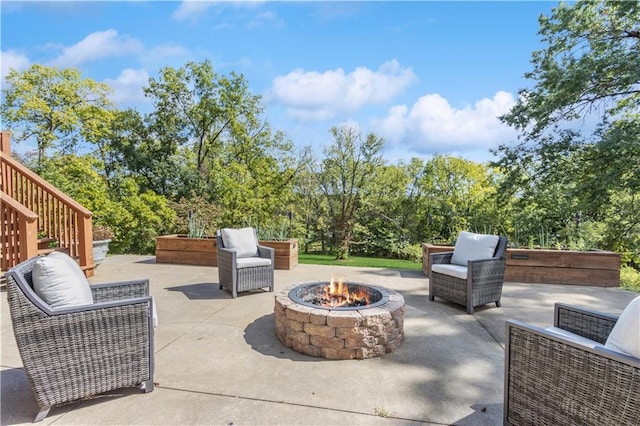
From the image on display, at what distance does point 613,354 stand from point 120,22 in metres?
9.67

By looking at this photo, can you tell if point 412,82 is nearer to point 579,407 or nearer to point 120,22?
point 120,22

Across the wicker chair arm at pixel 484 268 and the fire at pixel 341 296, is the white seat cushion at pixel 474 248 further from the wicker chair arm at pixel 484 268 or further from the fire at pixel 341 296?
the fire at pixel 341 296

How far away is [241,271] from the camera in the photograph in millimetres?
4453

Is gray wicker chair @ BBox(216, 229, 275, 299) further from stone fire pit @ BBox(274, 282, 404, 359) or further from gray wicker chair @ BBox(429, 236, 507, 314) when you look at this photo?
gray wicker chair @ BBox(429, 236, 507, 314)

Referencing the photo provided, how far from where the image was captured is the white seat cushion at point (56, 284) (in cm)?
201

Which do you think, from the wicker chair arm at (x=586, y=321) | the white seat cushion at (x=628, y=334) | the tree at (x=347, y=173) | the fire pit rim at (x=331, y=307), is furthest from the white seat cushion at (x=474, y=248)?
the tree at (x=347, y=173)

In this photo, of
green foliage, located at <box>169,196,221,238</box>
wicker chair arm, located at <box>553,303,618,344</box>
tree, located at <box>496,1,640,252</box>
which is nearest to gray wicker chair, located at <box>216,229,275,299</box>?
green foliage, located at <box>169,196,221,238</box>

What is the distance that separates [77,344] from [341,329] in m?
1.76

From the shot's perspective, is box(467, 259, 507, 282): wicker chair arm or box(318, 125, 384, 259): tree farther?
box(318, 125, 384, 259): tree

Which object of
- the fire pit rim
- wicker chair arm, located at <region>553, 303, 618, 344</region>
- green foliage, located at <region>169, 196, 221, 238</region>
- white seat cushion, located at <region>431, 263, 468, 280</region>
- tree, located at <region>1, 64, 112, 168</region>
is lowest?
the fire pit rim

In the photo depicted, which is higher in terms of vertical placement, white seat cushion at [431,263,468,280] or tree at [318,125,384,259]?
tree at [318,125,384,259]

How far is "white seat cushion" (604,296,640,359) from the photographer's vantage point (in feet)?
4.77

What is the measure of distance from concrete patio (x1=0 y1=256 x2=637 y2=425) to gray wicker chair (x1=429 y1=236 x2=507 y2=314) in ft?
0.53

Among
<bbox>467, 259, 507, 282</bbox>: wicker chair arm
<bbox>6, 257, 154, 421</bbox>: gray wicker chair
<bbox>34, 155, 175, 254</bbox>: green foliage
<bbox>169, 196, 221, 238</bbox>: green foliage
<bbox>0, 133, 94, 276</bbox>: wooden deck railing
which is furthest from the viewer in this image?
<bbox>34, 155, 175, 254</bbox>: green foliage
